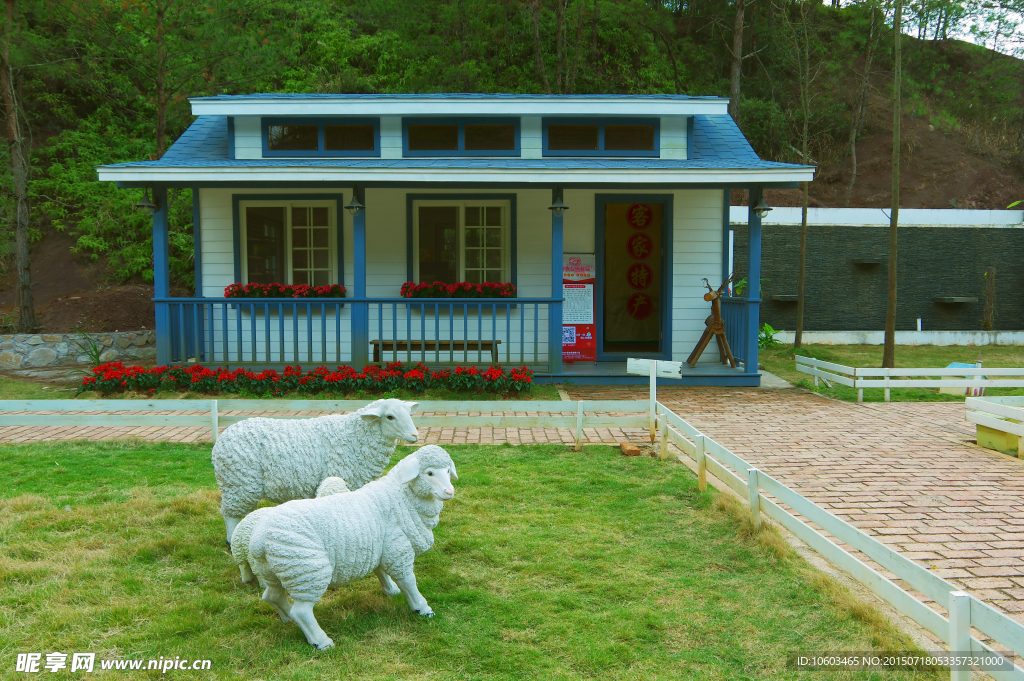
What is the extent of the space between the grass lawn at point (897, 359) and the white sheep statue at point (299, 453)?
8.17m

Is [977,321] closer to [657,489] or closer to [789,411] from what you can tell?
[789,411]

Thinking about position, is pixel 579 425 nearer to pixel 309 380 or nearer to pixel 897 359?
pixel 309 380

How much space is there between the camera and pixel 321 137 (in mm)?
12047

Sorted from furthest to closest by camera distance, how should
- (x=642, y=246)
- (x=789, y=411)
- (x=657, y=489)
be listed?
(x=642, y=246)
(x=789, y=411)
(x=657, y=489)

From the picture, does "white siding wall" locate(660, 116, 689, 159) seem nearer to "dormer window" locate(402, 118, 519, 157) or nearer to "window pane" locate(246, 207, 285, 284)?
"dormer window" locate(402, 118, 519, 157)

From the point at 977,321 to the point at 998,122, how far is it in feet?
67.7

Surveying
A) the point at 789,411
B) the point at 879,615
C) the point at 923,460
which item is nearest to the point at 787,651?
the point at 879,615

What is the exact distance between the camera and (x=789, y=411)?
9.16 meters

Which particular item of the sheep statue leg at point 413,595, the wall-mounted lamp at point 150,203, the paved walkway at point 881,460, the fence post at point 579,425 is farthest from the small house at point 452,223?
the sheep statue leg at point 413,595

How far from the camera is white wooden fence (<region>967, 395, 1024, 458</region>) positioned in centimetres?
697

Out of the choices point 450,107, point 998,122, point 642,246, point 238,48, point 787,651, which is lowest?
point 787,651

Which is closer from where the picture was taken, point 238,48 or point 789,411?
point 789,411

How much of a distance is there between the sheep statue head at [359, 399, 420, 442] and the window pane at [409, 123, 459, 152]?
28.7 feet

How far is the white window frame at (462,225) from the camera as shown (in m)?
12.0
